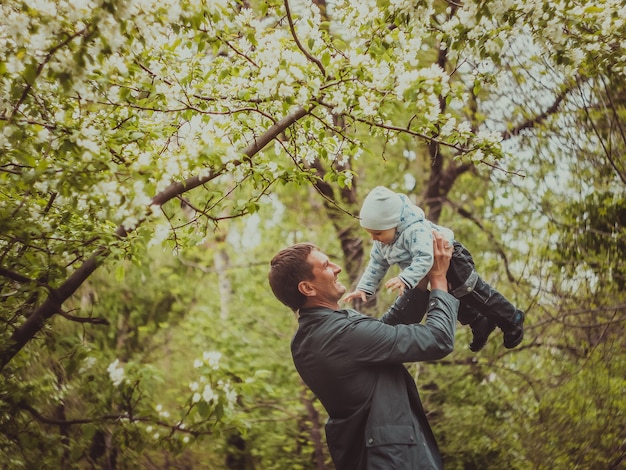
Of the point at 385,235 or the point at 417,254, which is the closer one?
the point at 417,254

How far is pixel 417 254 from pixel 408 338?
0.47m

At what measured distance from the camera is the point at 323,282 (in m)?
2.37

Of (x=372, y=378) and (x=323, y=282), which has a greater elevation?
(x=323, y=282)

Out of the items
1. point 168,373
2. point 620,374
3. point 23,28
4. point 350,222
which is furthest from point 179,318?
point 23,28

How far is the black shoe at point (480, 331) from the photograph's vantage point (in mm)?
2691

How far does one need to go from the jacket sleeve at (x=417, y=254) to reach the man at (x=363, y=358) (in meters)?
0.04

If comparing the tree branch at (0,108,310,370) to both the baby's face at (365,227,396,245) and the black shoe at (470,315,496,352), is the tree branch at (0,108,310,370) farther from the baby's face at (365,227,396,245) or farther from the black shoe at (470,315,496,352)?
the black shoe at (470,315,496,352)

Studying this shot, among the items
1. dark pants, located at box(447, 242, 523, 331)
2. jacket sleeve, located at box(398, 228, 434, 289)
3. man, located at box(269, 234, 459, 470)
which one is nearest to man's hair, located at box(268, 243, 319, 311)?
man, located at box(269, 234, 459, 470)

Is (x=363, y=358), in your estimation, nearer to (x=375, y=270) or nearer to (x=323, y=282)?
(x=323, y=282)

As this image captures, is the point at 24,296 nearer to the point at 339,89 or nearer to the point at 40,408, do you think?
the point at 40,408

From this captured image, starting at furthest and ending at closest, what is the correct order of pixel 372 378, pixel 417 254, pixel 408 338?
pixel 417 254, pixel 372 378, pixel 408 338

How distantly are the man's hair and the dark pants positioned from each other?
26.0 inches

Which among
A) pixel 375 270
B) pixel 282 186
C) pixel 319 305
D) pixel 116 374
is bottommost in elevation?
pixel 116 374

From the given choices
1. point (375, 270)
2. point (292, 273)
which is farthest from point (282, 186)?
point (292, 273)
